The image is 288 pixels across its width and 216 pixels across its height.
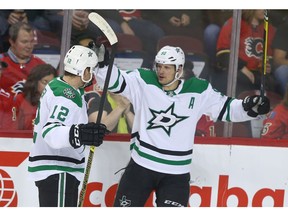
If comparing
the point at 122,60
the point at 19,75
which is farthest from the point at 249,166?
the point at 19,75

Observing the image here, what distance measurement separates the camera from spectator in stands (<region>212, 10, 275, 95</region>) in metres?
5.94

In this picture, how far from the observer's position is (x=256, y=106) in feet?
17.3

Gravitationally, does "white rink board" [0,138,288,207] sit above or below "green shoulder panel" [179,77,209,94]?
below

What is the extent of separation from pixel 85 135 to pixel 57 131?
14cm

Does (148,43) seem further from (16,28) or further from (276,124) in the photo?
(276,124)

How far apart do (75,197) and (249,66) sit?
5.14 feet

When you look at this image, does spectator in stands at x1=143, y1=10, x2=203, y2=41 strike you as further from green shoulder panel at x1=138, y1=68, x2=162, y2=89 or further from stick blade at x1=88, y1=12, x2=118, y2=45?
stick blade at x1=88, y1=12, x2=118, y2=45

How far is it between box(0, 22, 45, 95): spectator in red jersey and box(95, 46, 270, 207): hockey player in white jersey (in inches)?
32.4

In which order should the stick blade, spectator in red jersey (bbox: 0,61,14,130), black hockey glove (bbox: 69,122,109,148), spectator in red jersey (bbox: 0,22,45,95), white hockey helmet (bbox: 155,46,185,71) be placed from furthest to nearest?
spectator in red jersey (bbox: 0,22,45,95), spectator in red jersey (bbox: 0,61,14,130), white hockey helmet (bbox: 155,46,185,71), the stick blade, black hockey glove (bbox: 69,122,109,148)

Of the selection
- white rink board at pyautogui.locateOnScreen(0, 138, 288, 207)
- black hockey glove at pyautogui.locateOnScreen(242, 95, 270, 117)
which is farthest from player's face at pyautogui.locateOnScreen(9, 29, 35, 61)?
black hockey glove at pyautogui.locateOnScreen(242, 95, 270, 117)

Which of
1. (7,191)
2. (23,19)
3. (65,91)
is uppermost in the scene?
(23,19)

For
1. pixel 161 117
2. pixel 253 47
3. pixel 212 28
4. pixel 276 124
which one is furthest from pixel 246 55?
pixel 161 117
